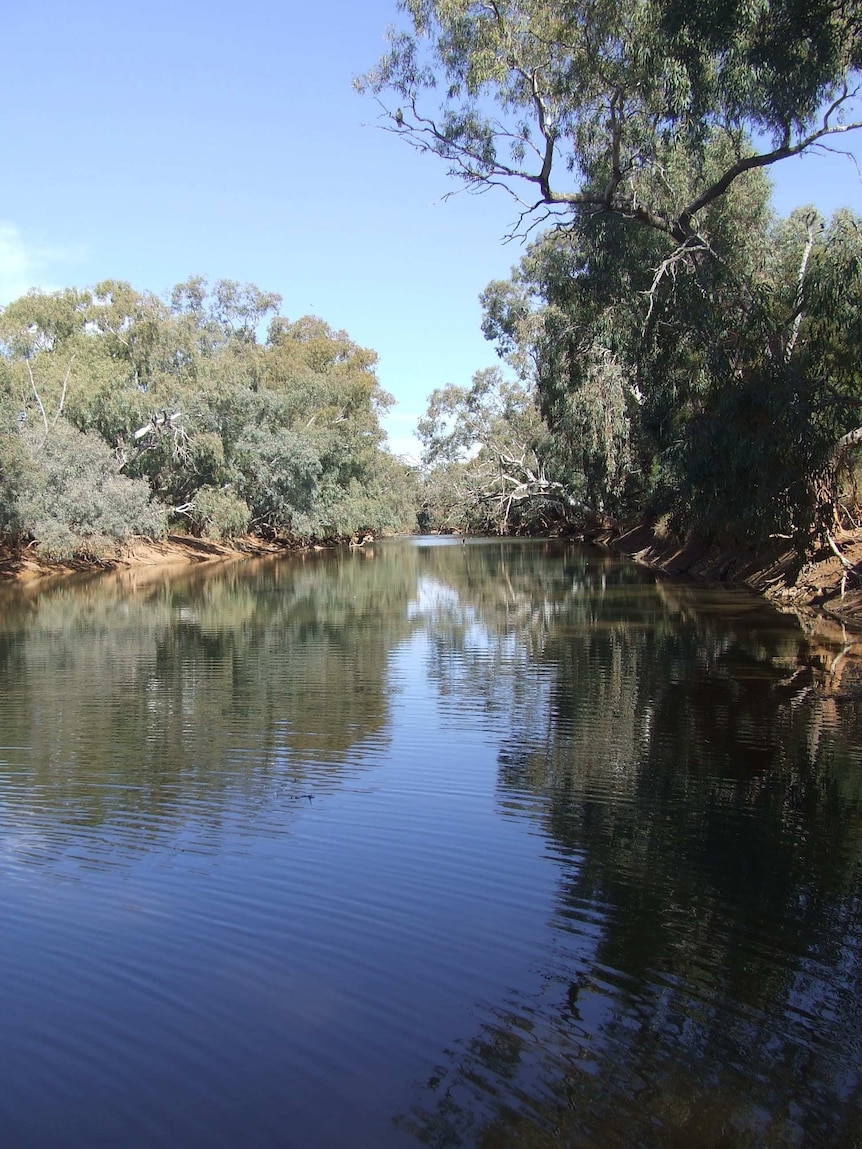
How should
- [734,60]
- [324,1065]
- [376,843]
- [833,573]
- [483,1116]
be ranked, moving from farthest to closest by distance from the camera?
[833,573] → [734,60] → [376,843] → [324,1065] → [483,1116]

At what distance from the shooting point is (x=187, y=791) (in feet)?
29.3

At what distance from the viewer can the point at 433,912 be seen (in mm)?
6215

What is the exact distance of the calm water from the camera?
4238mm

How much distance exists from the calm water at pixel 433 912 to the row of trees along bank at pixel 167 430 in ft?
80.0

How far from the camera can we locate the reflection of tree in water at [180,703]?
352 inches

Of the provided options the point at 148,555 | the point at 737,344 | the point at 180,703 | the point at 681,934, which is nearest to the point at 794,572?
the point at 737,344

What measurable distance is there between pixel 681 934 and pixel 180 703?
8.72 m

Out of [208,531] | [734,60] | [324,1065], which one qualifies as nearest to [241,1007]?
[324,1065]

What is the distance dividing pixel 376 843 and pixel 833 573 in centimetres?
1718

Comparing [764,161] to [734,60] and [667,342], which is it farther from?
[667,342]

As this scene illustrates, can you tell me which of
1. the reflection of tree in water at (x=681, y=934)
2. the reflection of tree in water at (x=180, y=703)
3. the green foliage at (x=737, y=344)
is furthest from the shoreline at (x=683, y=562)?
the reflection of tree in water at (x=180, y=703)

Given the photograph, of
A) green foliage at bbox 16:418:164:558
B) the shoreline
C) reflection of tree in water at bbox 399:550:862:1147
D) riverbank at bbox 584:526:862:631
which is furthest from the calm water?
green foliage at bbox 16:418:164:558

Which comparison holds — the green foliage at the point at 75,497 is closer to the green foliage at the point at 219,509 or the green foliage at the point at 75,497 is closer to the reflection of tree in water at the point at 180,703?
the green foliage at the point at 219,509

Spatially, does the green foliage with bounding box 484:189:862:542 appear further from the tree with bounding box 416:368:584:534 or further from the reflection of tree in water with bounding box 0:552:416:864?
the tree with bounding box 416:368:584:534
